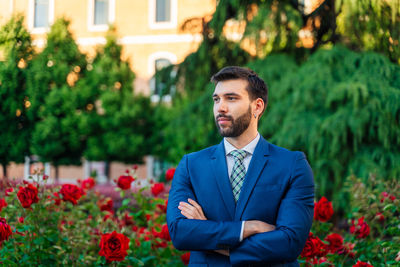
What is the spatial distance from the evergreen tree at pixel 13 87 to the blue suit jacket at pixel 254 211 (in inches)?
110

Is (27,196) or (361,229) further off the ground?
(27,196)

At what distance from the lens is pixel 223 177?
2.13 metres

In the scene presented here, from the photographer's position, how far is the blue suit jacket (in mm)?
1985

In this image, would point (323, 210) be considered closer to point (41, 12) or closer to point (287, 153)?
point (287, 153)

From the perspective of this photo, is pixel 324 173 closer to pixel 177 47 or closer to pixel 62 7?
pixel 62 7

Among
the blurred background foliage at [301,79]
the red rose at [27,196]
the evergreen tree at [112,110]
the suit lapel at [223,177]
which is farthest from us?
the evergreen tree at [112,110]

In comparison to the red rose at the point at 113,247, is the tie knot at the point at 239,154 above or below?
above

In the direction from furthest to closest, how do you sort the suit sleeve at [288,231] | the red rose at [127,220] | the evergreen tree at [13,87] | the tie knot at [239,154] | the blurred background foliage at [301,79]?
1. the blurred background foliage at [301,79]
2. the evergreen tree at [13,87]
3. the red rose at [127,220]
4. the tie knot at [239,154]
5. the suit sleeve at [288,231]

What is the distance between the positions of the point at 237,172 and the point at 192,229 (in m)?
0.35

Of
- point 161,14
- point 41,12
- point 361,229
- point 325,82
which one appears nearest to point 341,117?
point 325,82

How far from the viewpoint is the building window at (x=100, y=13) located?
16391 mm

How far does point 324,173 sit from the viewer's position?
5.99 metres

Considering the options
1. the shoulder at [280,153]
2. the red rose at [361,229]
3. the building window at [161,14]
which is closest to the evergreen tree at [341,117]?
the red rose at [361,229]

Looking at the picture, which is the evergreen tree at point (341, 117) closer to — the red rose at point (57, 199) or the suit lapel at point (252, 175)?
the red rose at point (57, 199)
